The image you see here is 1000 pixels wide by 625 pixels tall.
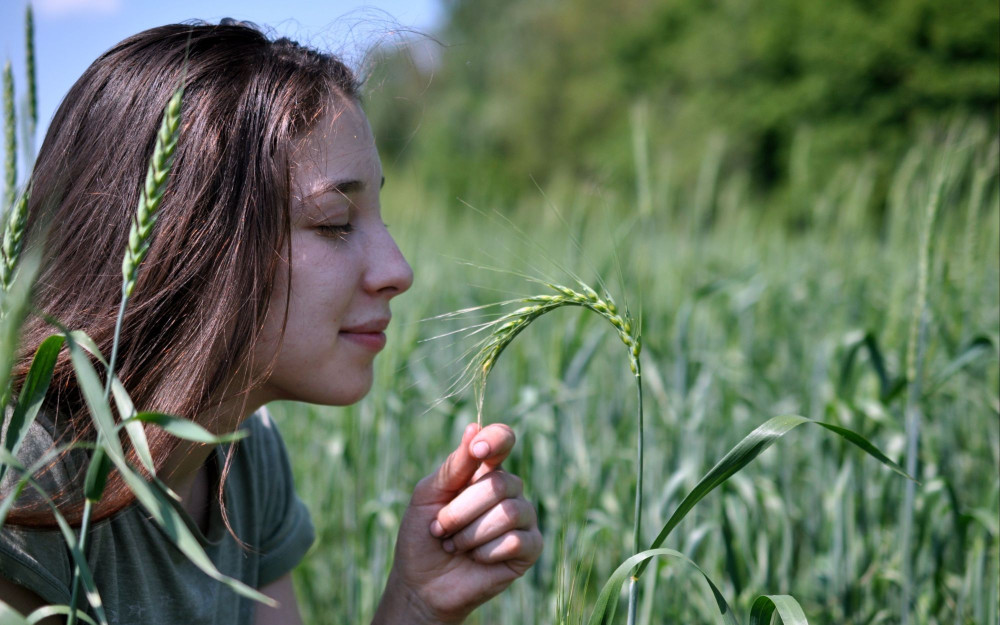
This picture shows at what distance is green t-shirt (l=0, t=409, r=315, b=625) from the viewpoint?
33.7 inches

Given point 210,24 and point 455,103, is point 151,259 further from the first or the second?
point 455,103

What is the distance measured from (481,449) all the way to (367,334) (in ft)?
0.82

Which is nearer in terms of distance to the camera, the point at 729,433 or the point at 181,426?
the point at 181,426

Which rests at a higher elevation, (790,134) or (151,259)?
(790,134)

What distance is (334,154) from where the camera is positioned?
1.03 metres

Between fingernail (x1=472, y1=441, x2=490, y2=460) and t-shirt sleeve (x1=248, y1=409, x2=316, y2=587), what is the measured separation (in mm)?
581

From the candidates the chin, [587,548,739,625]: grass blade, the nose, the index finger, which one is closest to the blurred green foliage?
the nose

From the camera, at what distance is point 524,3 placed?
2733 cm

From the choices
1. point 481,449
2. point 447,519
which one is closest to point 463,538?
point 447,519

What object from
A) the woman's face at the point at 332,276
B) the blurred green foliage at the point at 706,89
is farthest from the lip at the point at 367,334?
the blurred green foliage at the point at 706,89

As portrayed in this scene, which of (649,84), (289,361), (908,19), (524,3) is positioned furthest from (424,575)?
(524,3)

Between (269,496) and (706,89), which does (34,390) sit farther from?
(706,89)

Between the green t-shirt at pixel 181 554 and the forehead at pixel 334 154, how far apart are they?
1.31ft

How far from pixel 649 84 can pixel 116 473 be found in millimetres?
17727
